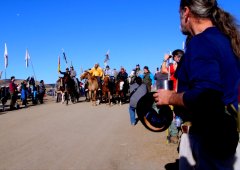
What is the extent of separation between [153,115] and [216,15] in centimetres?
78

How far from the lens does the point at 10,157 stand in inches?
367

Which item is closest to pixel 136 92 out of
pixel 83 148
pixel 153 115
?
pixel 83 148

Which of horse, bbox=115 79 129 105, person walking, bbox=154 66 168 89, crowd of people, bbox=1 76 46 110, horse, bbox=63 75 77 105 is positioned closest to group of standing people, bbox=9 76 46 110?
crowd of people, bbox=1 76 46 110

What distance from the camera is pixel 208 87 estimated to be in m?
2.40

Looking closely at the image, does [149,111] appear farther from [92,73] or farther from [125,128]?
[92,73]

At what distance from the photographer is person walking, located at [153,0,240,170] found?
2.44 metres

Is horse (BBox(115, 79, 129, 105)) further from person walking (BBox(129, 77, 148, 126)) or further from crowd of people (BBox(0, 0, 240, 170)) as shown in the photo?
crowd of people (BBox(0, 0, 240, 170))

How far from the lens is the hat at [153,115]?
290 cm

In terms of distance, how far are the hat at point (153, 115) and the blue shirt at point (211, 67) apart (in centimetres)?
30

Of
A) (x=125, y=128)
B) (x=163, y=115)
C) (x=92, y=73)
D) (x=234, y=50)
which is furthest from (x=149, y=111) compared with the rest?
(x=92, y=73)

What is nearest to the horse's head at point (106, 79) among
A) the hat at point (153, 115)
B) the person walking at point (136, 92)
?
the person walking at point (136, 92)

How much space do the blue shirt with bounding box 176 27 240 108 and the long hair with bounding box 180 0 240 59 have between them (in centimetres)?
7

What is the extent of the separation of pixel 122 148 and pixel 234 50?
7.85 metres

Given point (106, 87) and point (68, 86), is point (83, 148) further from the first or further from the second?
point (68, 86)
